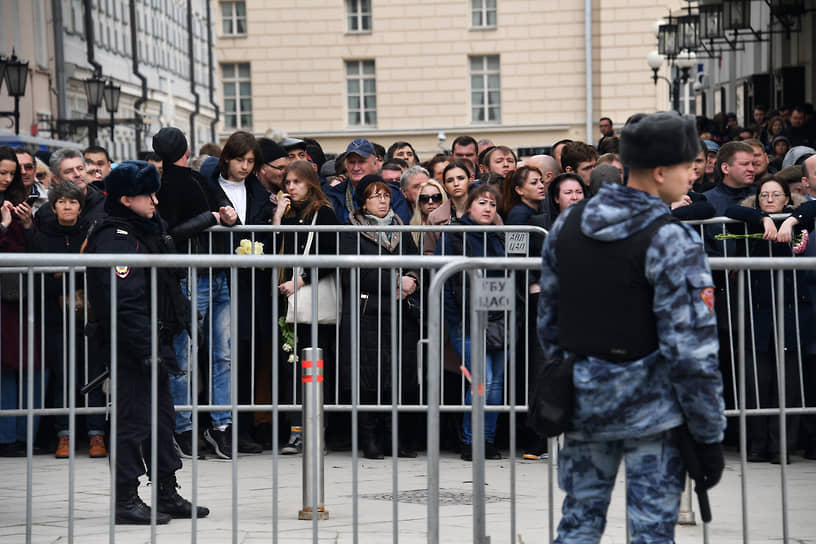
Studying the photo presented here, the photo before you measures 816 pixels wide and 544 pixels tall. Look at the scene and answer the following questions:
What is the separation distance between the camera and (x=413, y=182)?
424 inches

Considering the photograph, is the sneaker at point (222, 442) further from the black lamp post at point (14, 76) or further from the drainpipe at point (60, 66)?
the drainpipe at point (60, 66)

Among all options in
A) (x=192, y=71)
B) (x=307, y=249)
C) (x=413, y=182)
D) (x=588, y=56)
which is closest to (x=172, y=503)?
(x=307, y=249)

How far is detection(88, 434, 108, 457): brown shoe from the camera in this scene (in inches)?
376

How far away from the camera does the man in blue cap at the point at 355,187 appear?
32.8 feet

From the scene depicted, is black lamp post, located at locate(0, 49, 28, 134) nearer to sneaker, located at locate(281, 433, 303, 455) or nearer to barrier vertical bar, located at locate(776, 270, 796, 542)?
sneaker, located at locate(281, 433, 303, 455)

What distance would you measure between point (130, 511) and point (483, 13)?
49.5 meters

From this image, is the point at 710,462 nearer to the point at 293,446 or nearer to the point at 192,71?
the point at 293,446

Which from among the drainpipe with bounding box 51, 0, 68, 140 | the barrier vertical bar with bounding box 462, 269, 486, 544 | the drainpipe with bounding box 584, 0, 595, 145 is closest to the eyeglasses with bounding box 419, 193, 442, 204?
the barrier vertical bar with bounding box 462, 269, 486, 544

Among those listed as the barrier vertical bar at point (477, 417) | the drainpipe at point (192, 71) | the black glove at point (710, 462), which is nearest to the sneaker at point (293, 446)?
the barrier vertical bar at point (477, 417)

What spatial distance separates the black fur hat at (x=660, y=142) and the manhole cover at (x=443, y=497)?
3.44 metres

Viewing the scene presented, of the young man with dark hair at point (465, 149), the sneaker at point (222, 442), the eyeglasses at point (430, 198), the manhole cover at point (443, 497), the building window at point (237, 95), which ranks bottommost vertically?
the manhole cover at point (443, 497)

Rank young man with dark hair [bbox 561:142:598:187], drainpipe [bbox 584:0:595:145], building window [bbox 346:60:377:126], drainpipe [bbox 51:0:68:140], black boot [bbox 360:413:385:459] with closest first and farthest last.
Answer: black boot [bbox 360:413:385:459], young man with dark hair [bbox 561:142:598:187], drainpipe [bbox 51:0:68:140], drainpipe [bbox 584:0:595:145], building window [bbox 346:60:377:126]

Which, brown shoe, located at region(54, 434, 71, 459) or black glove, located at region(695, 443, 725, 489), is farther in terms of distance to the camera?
brown shoe, located at region(54, 434, 71, 459)

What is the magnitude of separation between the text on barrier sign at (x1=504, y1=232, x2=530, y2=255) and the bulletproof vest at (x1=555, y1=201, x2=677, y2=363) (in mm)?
4120
